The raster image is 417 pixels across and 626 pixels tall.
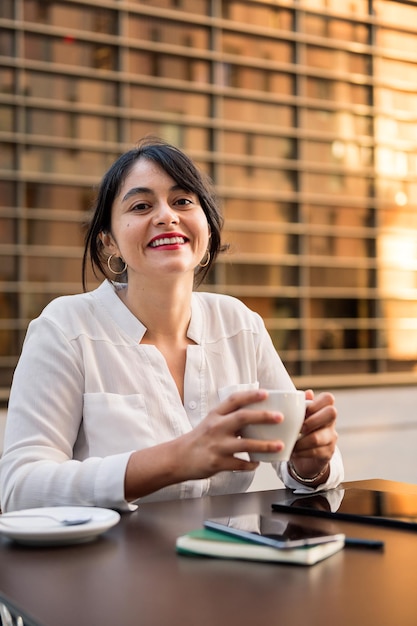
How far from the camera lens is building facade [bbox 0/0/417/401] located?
17.8 feet

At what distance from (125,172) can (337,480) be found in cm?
61

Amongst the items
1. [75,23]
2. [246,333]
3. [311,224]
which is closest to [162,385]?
[246,333]

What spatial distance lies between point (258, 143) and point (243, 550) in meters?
5.57

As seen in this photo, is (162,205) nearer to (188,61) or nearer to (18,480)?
(18,480)

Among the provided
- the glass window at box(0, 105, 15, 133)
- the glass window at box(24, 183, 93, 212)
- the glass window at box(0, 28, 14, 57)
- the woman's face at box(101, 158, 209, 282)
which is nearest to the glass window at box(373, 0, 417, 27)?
the glass window at box(24, 183, 93, 212)

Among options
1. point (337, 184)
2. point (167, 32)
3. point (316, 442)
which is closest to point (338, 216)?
point (337, 184)

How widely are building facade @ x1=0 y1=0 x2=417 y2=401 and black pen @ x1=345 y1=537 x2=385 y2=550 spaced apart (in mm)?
4674

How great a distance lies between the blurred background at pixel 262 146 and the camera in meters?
5.41

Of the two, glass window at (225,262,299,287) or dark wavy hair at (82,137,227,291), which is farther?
glass window at (225,262,299,287)

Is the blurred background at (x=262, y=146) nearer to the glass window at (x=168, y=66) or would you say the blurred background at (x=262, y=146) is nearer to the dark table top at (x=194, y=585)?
the glass window at (x=168, y=66)

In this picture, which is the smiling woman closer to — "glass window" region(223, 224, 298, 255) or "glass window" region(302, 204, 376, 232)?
"glass window" region(223, 224, 298, 255)

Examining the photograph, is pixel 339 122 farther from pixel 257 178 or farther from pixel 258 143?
pixel 257 178

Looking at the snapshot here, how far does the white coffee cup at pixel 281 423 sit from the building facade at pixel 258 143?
181 inches

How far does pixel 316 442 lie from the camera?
3.72 feet
